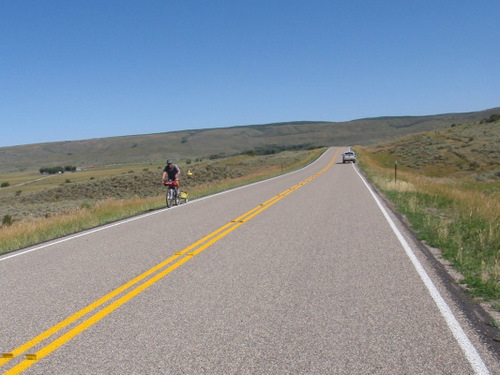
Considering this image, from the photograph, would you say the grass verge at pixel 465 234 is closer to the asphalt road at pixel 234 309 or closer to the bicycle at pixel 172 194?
the asphalt road at pixel 234 309

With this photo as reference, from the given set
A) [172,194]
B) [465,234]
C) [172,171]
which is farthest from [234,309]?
[172,171]

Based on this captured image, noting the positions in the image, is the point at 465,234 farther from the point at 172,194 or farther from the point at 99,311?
the point at 172,194

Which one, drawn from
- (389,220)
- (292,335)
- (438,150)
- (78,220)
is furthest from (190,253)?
(438,150)

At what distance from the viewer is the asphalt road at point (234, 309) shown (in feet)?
14.0

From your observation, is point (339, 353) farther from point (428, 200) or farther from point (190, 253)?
point (428, 200)

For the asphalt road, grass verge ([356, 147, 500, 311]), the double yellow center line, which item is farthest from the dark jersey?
the double yellow center line

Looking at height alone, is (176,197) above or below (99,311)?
below

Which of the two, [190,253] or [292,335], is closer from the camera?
[292,335]

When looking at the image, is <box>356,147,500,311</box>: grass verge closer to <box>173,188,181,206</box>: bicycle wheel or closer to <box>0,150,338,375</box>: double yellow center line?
<box>0,150,338,375</box>: double yellow center line

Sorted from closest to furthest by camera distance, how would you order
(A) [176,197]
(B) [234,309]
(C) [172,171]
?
(B) [234,309] → (A) [176,197] → (C) [172,171]

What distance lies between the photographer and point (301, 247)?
30.6 feet

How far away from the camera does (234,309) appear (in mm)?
5637

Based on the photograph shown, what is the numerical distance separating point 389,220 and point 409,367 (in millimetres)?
9122

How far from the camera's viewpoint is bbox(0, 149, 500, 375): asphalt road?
168 inches
